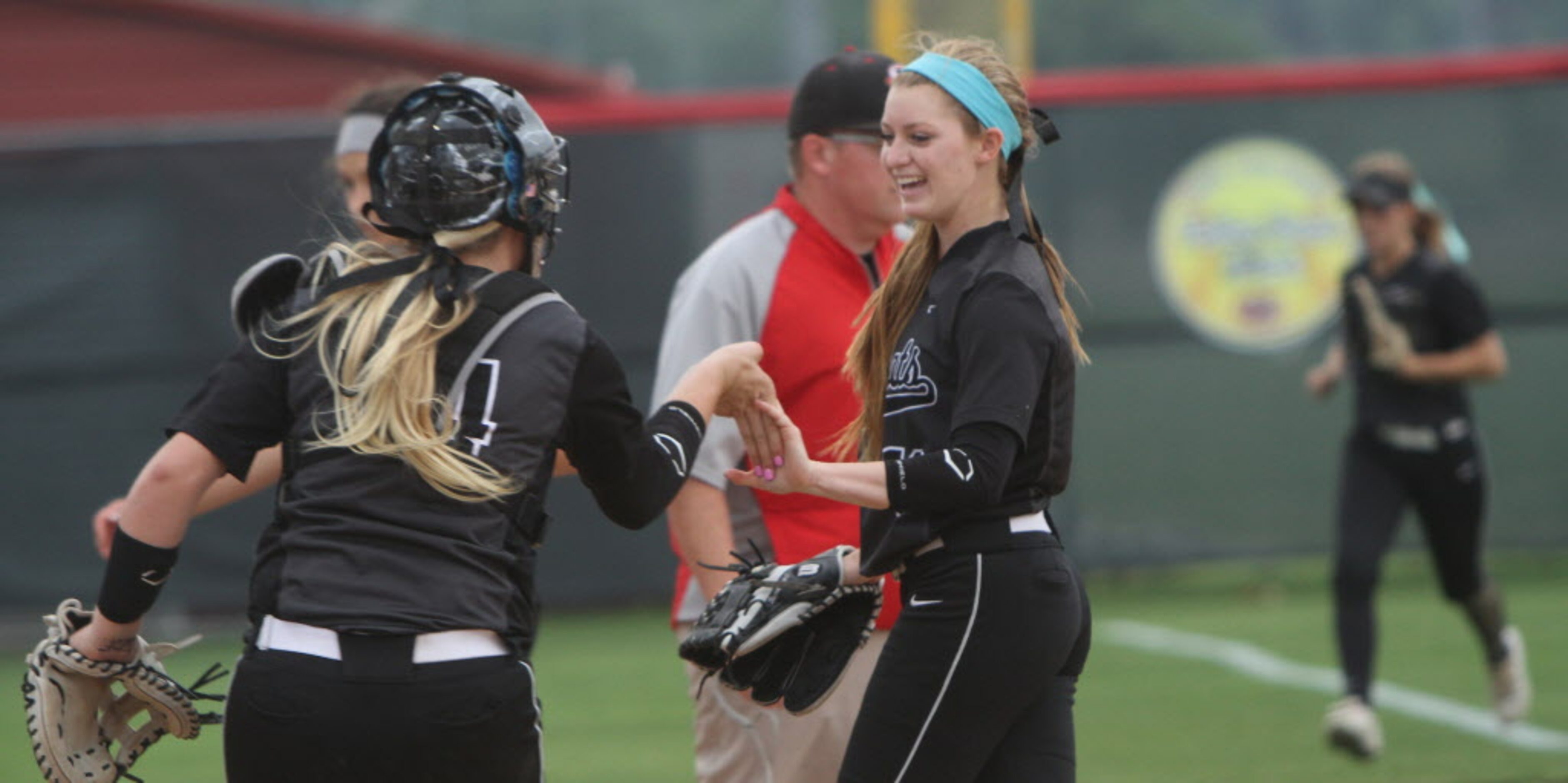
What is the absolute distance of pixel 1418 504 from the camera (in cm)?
828

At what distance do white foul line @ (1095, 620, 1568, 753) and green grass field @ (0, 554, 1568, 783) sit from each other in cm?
7

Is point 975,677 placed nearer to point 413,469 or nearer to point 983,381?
point 983,381

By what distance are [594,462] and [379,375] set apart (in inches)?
16.5

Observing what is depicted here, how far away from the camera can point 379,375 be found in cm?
327

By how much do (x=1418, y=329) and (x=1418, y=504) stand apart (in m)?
0.76

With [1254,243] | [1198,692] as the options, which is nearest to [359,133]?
[1198,692]

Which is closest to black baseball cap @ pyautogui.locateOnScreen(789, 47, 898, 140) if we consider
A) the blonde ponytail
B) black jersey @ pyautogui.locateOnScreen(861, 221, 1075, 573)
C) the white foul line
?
black jersey @ pyautogui.locateOnScreen(861, 221, 1075, 573)

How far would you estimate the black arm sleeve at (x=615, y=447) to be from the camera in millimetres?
3434

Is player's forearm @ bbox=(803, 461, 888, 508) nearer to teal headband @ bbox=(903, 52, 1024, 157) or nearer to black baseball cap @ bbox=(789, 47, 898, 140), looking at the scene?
teal headband @ bbox=(903, 52, 1024, 157)

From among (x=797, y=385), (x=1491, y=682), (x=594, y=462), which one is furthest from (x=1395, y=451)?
(x=594, y=462)

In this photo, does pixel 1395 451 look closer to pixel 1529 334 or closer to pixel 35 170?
pixel 1529 334

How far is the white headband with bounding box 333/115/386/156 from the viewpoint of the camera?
539cm

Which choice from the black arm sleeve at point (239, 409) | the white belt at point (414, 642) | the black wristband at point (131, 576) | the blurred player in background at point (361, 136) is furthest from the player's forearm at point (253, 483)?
the white belt at point (414, 642)

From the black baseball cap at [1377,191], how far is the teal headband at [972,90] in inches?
184
